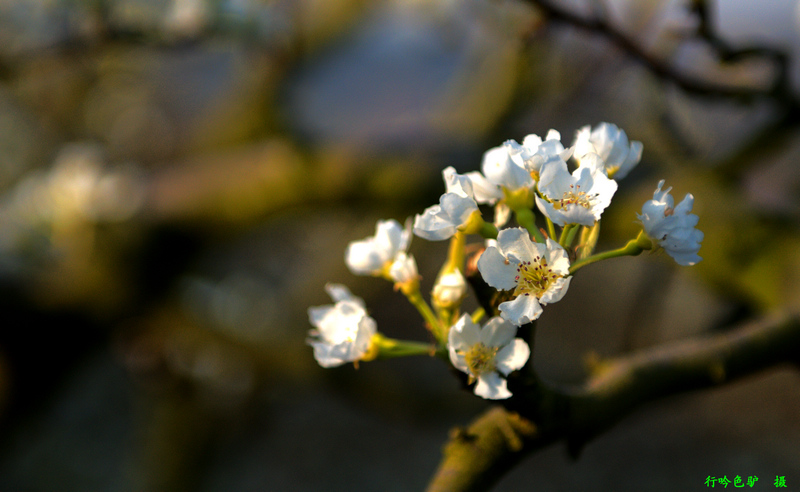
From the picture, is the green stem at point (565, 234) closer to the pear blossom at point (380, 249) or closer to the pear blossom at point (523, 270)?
the pear blossom at point (523, 270)

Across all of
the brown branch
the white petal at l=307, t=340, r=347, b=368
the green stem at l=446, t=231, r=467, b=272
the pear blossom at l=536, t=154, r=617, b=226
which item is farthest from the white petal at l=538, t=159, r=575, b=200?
the brown branch

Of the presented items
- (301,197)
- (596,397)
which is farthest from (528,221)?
(301,197)

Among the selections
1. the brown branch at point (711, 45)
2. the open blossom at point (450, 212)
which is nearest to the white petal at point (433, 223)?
the open blossom at point (450, 212)

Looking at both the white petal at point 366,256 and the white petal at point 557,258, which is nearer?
the white petal at point 557,258

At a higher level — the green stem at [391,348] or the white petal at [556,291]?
the white petal at [556,291]

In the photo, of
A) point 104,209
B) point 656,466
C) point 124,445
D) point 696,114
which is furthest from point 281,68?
point 656,466

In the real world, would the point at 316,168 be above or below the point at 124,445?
above

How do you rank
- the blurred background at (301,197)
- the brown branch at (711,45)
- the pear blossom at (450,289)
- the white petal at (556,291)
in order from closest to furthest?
the white petal at (556,291) < the pear blossom at (450,289) < the brown branch at (711,45) < the blurred background at (301,197)

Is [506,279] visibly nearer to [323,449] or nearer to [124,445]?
[323,449]
